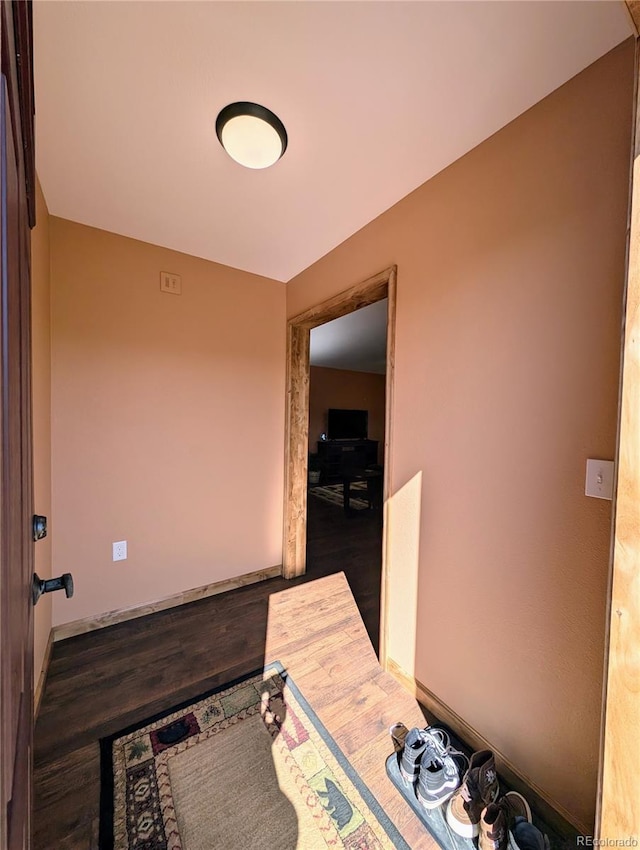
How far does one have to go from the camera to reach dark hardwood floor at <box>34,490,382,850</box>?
1128 millimetres

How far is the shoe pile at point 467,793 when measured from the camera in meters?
1.00

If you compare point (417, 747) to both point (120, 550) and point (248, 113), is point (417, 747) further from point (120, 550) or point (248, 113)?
point (248, 113)

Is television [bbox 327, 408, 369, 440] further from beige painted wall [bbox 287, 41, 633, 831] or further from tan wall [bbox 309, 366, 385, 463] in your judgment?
beige painted wall [bbox 287, 41, 633, 831]

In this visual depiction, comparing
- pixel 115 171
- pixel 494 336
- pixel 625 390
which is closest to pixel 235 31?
pixel 115 171

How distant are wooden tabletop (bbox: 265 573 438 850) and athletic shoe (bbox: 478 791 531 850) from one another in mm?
176

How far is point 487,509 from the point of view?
50.7 inches

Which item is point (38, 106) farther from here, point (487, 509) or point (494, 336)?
point (487, 509)

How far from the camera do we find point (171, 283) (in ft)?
7.29

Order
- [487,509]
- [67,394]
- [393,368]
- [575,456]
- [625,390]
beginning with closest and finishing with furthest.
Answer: [625,390]
[575,456]
[487,509]
[393,368]
[67,394]

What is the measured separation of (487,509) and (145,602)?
7.45 ft

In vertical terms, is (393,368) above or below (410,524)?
above

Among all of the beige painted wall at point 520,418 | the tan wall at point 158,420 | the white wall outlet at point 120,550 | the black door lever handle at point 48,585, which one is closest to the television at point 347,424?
the tan wall at point 158,420

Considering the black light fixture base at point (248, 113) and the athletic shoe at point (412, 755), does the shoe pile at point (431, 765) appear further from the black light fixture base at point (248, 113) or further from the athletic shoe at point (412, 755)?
the black light fixture base at point (248, 113)

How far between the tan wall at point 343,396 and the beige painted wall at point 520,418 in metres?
5.13
